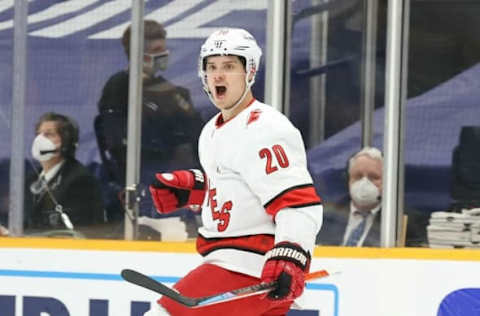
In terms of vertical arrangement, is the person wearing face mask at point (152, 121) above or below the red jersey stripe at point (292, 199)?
above

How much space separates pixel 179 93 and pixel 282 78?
44 centimetres

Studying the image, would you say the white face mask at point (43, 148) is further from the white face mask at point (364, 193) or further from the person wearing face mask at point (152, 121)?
the white face mask at point (364, 193)

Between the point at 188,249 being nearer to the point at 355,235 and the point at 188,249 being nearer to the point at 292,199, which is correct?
the point at 355,235

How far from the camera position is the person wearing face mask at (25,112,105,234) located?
538cm

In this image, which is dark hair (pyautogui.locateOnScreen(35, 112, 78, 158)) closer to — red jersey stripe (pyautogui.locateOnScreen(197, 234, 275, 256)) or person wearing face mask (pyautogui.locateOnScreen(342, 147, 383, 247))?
person wearing face mask (pyautogui.locateOnScreen(342, 147, 383, 247))

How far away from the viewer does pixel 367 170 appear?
5.01 m

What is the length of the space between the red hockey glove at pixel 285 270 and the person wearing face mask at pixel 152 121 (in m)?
1.84

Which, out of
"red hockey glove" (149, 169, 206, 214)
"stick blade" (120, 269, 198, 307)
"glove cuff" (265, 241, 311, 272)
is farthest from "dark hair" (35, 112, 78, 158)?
"glove cuff" (265, 241, 311, 272)

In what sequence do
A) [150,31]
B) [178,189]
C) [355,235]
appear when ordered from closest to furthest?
1. [178,189]
2. [355,235]
3. [150,31]

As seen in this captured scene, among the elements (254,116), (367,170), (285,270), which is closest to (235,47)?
(254,116)

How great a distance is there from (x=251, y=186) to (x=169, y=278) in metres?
1.65

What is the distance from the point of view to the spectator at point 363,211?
496 cm

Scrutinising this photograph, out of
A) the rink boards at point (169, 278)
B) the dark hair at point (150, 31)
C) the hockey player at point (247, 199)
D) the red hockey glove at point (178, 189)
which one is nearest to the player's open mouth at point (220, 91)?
the hockey player at point (247, 199)

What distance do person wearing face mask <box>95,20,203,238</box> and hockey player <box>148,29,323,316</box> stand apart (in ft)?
4.94
